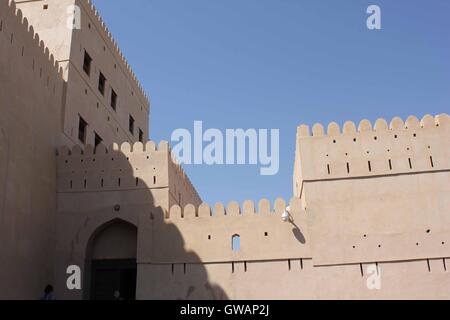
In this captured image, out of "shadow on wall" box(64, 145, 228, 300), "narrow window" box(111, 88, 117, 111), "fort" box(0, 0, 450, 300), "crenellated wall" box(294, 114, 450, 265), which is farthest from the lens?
"narrow window" box(111, 88, 117, 111)

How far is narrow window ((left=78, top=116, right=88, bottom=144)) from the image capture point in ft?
49.2

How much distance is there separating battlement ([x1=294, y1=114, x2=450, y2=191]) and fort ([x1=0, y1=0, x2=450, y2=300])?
0.9 inches

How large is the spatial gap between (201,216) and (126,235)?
1926 millimetres

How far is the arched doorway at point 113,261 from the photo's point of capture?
1271cm

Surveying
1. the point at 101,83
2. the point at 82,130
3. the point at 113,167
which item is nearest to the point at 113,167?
the point at 113,167

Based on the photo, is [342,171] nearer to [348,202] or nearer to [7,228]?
[348,202]

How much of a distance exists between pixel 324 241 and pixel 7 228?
20.7 feet

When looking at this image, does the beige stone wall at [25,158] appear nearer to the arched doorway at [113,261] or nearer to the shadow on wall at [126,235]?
the shadow on wall at [126,235]

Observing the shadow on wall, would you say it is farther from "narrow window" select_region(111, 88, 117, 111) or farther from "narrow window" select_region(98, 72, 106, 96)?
"narrow window" select_region(111, 88, 117, 111)

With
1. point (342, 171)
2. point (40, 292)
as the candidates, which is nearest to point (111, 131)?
point (40, 292)

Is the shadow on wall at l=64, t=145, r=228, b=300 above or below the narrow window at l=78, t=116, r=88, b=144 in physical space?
below

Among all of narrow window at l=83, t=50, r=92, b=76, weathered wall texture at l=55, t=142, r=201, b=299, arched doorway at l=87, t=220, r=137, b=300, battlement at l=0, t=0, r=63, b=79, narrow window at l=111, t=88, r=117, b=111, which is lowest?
arched doorway at l=87, t=220, r=137, b=300

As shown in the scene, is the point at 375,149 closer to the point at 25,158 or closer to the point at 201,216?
the point at 201,216

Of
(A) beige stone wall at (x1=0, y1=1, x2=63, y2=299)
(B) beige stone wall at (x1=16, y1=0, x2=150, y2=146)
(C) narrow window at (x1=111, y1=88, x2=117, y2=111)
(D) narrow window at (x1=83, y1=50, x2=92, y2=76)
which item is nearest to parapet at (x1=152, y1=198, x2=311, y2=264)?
(A) beige stone wall at (x1=0, y1=1, x2=63, y2=299)
